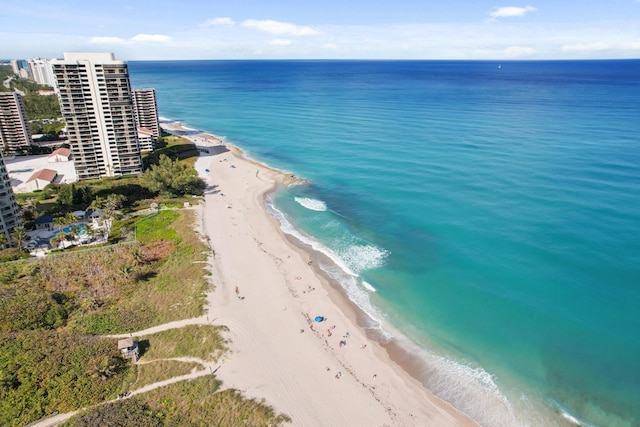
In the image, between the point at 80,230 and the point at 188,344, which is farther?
the point at 80,230

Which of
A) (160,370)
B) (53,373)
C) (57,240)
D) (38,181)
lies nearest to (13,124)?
(38,181)

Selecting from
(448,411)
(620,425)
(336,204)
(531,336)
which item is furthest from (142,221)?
(620,425)

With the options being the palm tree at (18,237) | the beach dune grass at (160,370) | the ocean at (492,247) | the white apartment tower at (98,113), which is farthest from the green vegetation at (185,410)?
the white apartment tower at (98,113)

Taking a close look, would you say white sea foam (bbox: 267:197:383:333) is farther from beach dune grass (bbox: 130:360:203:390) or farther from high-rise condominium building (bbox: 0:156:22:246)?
high-rise condominium building (bbox: 0:156:22:246)

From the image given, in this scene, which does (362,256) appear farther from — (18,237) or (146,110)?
(146,110)

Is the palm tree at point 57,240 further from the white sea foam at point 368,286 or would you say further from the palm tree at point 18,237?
the white sea foam at point 368,286

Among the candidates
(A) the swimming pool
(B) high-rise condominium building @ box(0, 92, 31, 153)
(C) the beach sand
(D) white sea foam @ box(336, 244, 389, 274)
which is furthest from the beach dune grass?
(B) high-rise condominium building @ box(0, 92, 31, 153)
